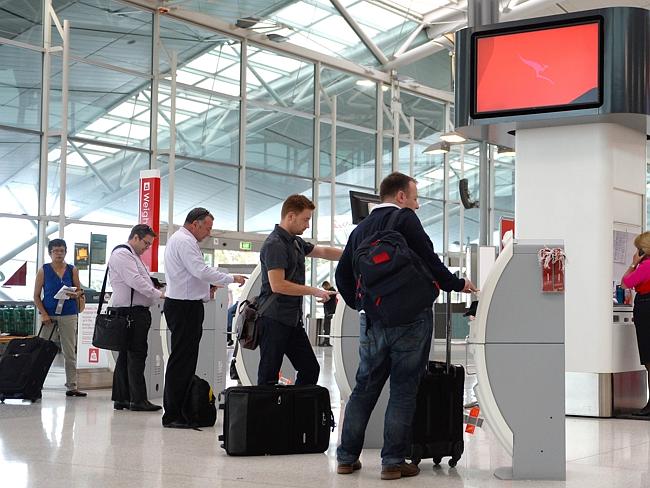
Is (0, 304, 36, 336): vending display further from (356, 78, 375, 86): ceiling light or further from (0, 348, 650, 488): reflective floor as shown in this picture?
(356, 78, 375, 86): ceiling light

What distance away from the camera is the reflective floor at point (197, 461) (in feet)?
15.5

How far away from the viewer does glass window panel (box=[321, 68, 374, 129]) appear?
877 inches

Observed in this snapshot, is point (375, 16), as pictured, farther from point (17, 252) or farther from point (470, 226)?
point (17, 252)

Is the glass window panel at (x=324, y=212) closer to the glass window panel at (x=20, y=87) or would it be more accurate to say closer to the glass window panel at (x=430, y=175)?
the glass window panel at (x=430, y=175)

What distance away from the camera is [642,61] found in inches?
313

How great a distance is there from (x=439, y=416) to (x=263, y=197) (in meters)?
15.5

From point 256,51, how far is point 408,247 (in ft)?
53.2

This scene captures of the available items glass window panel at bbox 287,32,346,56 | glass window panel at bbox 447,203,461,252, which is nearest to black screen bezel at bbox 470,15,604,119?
glass window panel at bbox 287,32,346,56

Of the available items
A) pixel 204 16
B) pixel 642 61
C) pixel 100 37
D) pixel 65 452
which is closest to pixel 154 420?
pixel 65 452

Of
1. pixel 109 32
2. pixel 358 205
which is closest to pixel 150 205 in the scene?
pixel 109 32

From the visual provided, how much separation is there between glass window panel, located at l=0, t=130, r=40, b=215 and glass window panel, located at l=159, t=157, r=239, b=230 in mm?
2860

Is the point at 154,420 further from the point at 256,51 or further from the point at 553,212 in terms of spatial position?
the point at 256,51

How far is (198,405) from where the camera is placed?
686 centimetres

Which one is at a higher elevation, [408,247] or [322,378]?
[408,247]
